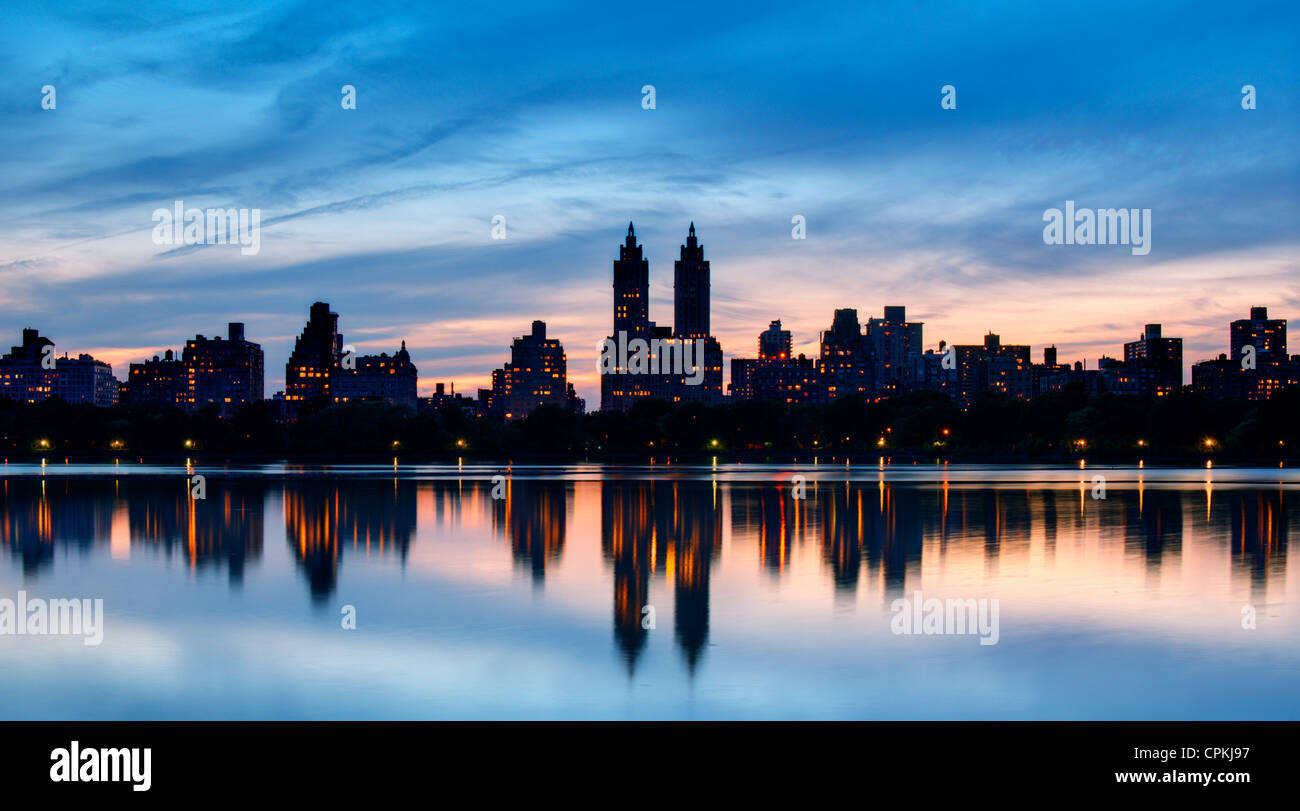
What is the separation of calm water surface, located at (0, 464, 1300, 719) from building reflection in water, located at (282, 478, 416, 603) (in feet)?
0.93

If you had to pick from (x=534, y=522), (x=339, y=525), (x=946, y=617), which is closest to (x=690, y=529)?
(x=534, y=522)

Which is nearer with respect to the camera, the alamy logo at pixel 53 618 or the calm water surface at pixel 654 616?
the calm water surface at pixel 654 616

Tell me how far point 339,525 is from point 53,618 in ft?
64.0

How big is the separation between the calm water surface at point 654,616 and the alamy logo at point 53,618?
16.3 inches

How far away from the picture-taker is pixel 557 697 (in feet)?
49.0

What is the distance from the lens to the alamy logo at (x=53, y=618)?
19.7 m
